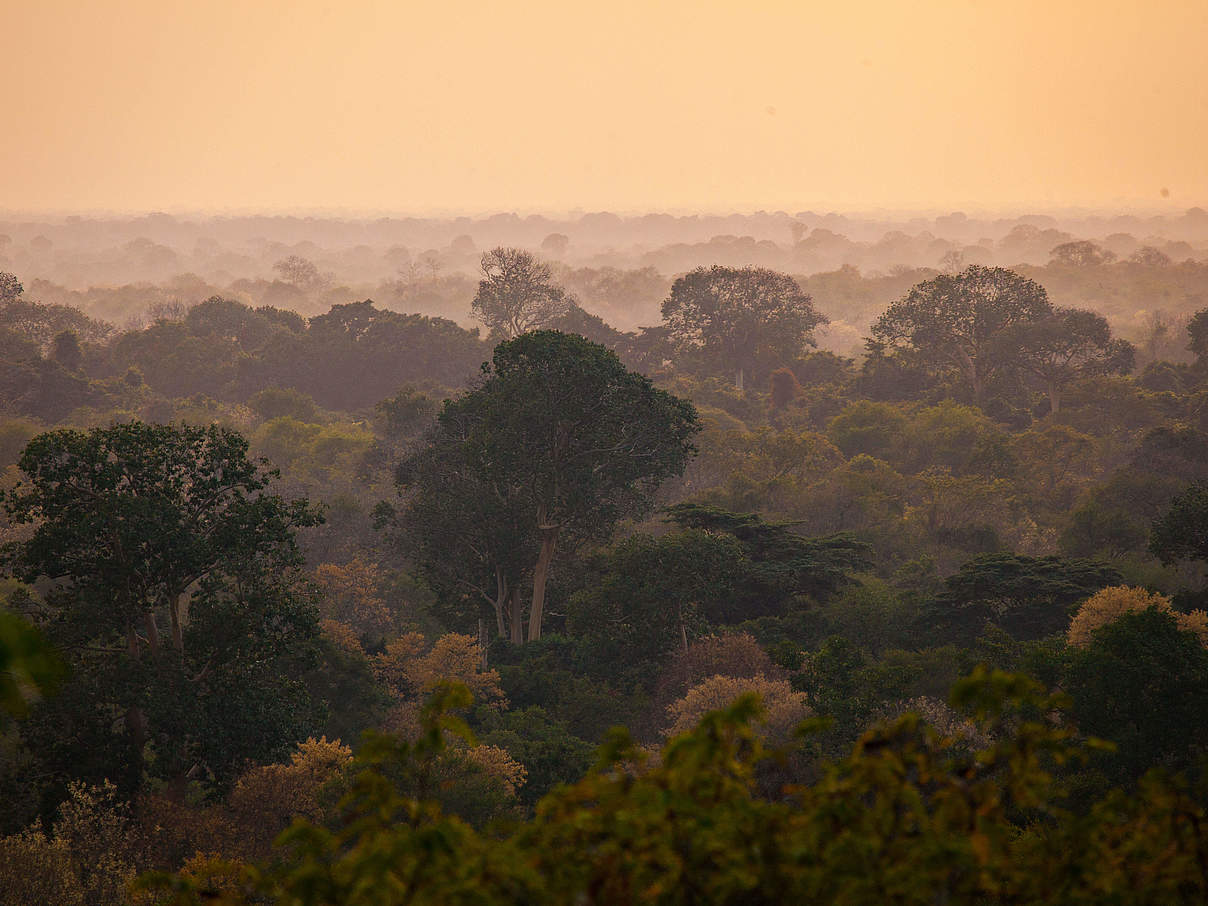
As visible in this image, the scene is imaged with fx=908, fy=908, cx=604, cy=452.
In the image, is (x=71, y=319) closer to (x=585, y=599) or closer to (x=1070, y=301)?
(x=585, y=599)

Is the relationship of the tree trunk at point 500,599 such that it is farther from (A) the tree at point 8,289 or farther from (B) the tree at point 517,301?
(A) the tree at point 8,289

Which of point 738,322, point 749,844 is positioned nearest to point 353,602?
point 749,844

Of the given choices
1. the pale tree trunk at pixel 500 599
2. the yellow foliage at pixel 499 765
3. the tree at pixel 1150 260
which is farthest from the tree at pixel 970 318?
the tree at pixel 1150 260

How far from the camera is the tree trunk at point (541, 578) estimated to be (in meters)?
34.2

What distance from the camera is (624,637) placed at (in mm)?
30422

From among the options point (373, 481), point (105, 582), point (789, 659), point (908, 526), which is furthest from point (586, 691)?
point (373, 481)

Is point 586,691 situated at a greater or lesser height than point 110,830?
lesser

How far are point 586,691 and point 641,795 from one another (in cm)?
2364

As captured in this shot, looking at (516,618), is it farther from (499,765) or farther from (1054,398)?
(1054,398)

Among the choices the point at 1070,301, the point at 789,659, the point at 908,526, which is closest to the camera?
the point at 789,659

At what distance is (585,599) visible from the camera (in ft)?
104

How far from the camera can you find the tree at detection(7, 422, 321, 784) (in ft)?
65.9

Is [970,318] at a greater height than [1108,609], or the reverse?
[970,318]

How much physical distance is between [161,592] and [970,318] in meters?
60.7
